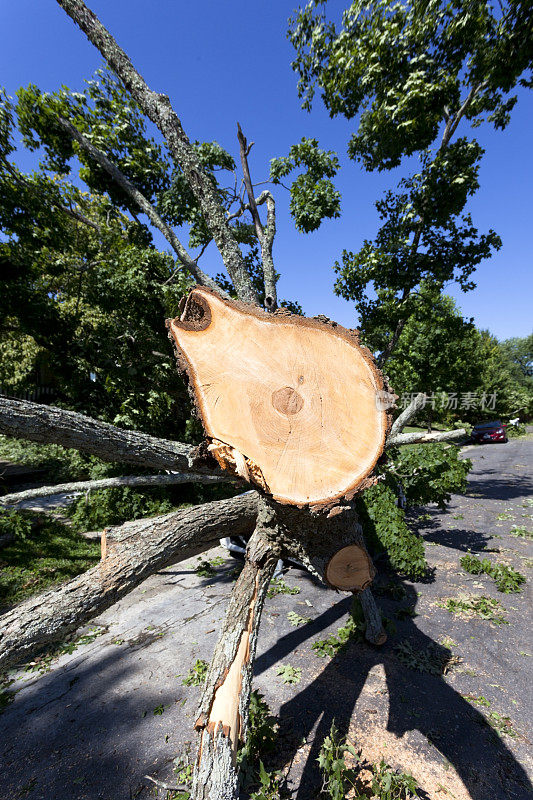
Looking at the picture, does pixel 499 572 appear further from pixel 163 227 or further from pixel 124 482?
pixel 163 227

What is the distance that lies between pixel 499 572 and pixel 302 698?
3.77 meters

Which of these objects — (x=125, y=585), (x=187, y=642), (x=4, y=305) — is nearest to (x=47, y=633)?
(x=125, y=585)

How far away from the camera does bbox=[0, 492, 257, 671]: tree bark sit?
1.39 metres

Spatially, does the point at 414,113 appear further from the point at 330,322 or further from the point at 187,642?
the point at 187,642

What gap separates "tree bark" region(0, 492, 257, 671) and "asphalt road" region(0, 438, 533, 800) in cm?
156

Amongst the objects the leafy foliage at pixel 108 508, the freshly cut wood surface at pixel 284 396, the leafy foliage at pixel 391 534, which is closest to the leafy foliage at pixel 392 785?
the freshly cut wood surface at pixel 284 396

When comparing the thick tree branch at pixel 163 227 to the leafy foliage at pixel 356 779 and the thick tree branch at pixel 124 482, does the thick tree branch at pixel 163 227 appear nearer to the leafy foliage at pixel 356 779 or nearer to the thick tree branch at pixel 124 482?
the thick tree branch at pixel 124 482

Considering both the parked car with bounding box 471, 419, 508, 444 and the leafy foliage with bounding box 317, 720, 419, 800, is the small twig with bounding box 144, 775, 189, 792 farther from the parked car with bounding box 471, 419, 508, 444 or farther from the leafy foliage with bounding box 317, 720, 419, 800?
the parked car with bounding box 471, 419, 508, 444

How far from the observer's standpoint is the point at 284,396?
1.88 m

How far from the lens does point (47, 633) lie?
1435mm

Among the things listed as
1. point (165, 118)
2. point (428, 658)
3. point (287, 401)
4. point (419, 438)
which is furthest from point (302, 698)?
point (165, 118)

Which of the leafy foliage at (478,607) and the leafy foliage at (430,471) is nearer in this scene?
the leafy foliage at (478,607)

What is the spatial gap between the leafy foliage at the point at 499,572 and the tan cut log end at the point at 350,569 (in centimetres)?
392

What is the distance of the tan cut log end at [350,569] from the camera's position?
2.17 m
